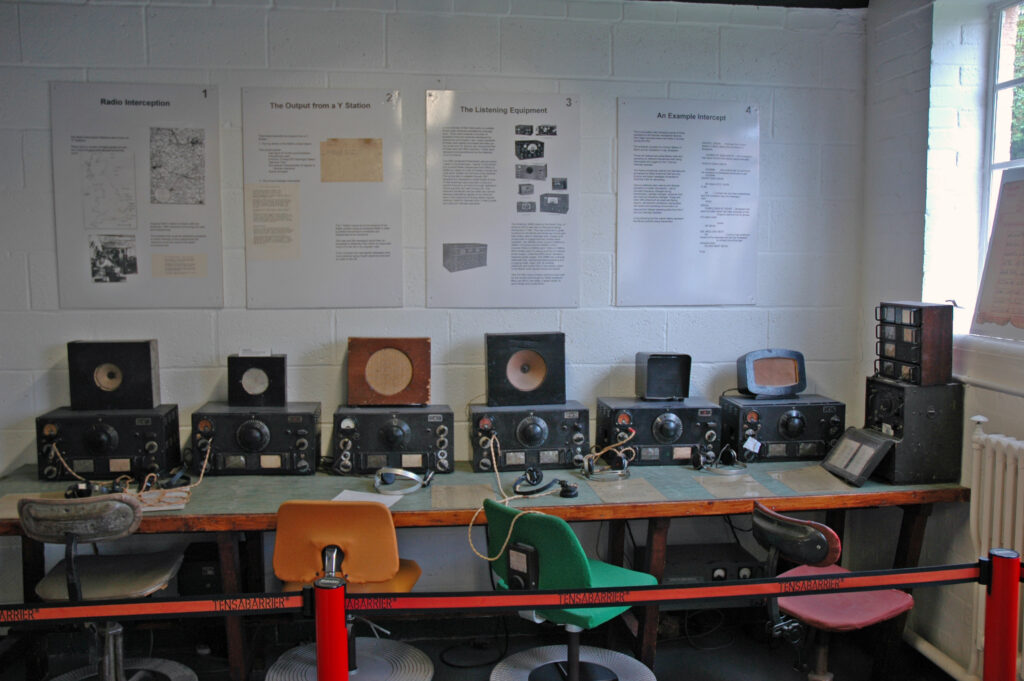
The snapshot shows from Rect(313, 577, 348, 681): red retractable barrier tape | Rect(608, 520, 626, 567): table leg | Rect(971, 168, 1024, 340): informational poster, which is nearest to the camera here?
Rect(313, 577, 348, 681): red retractable barrier tape

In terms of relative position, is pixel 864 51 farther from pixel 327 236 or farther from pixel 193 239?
pixel 193 239

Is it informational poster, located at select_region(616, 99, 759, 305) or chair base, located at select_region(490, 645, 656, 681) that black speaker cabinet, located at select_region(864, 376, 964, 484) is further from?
chair base, located at select_region(490, 645, 656, 681)

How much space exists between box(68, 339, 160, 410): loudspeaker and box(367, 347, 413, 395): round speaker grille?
2.81 ft

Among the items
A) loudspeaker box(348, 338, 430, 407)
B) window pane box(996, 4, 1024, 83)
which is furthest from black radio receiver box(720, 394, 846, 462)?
window pane box(996, 4, 1024, 83)

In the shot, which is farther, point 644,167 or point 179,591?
point 644,167

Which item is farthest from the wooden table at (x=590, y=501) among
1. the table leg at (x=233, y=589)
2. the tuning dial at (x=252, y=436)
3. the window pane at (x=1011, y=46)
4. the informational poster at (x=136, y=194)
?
the window pane at (x=1011, y=46)

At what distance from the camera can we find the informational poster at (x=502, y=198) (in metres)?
3.61

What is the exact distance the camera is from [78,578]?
9.11ft

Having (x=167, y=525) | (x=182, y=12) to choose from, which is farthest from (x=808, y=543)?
(x=182, y=12)

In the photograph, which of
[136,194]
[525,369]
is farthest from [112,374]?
[525,369]

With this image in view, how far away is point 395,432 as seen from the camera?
3.32 m

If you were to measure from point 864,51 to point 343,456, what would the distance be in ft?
9.44

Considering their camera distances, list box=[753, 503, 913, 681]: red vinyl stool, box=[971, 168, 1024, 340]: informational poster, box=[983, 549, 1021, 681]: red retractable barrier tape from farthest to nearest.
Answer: box=[971, 168, 1024, 340]: informational poster < box=[753, 503, 913, 681]: red vinyl stool < box=[983, 549, 1021, 681]: red retractable barrier tape

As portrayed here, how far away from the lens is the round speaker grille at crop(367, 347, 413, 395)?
3.49 m
